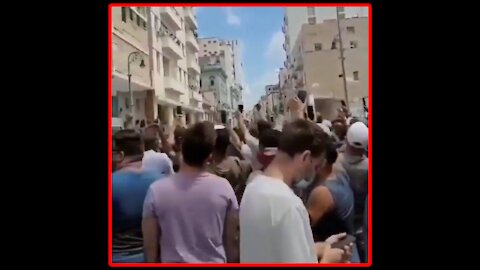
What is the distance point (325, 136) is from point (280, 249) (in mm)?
490

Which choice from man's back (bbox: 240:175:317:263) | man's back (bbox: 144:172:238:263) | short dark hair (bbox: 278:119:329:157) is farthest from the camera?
man's back (bbox: 144:172:238:263)

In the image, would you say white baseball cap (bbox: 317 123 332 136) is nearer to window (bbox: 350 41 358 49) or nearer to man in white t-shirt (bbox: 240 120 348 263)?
man in white t-shirt (bbox: 240 120 348 263)

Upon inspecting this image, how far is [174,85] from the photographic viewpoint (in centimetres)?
240

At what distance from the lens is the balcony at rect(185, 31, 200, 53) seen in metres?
2.32

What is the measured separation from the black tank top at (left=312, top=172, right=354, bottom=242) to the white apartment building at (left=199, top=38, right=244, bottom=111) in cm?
56

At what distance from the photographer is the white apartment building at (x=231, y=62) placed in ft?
7.22

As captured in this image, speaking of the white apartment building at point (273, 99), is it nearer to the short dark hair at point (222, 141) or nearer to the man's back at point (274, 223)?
the short dark hair at point (222, 141)

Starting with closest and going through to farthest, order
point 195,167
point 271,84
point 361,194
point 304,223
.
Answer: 1. point 304,223
2. point 195,167
3. point 361,194
4. point 271,84

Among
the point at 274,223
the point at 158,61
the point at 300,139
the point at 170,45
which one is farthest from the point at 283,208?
the point at 170,45

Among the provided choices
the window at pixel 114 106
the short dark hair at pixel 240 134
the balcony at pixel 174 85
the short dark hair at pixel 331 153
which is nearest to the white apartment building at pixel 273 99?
the short dark hair at pixel 240 134

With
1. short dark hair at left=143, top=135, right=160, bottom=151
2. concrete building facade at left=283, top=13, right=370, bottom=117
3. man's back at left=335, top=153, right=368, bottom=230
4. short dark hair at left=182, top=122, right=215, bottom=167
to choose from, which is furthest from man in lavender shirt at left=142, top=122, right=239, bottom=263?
concrete building facade at left=283, top=13, right=370, bottom=117
